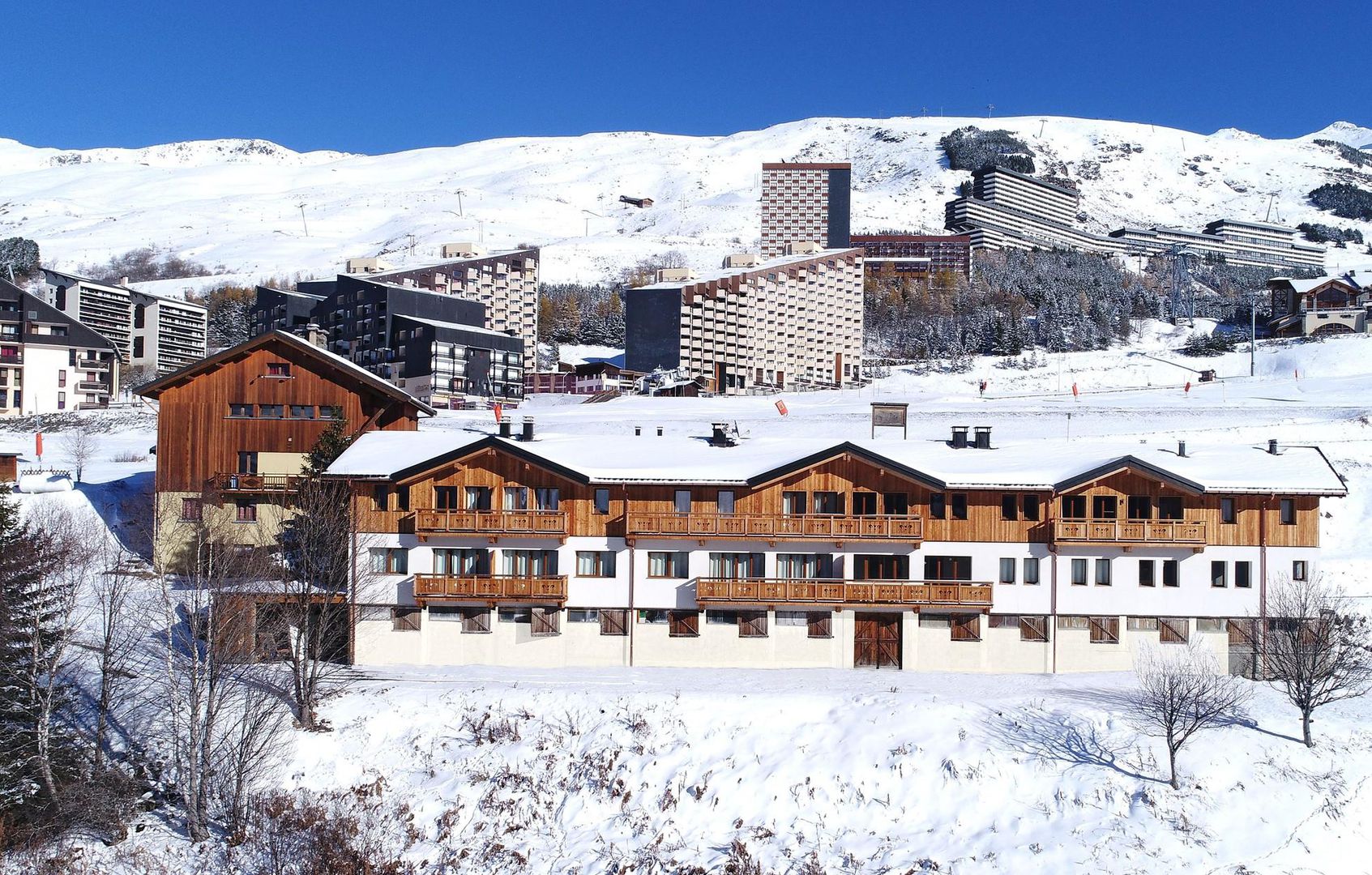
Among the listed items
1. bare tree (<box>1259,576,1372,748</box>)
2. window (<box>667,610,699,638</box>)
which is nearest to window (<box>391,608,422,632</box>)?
window (<box>667,610,699,638</box>)

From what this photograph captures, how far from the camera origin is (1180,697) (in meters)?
28.2

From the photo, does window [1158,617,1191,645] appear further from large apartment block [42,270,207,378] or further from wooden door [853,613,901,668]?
large apartment block [42,270,207,378]

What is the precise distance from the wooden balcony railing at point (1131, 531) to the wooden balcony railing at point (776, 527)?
450 centimetres

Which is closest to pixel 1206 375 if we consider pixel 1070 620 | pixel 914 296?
pixel 914 296

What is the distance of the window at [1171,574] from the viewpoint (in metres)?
35.8

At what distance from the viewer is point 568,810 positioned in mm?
28359

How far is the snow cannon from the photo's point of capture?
165 feet

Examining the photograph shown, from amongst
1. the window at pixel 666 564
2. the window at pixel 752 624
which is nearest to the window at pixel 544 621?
the window at pixel 666 564

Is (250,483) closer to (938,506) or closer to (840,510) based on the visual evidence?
(840,510)

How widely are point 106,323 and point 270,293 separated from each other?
51.0 feet

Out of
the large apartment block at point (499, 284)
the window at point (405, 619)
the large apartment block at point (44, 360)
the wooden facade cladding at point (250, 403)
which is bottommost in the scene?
the window at point (405, 619)

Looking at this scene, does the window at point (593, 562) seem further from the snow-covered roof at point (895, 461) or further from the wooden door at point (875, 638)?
the wooden door at point (875, 638)

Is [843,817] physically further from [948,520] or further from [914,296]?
[914,296]

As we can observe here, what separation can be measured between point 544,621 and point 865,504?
1066cm
